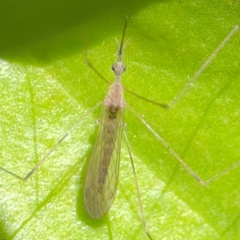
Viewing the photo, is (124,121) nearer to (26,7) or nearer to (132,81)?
(132,81)

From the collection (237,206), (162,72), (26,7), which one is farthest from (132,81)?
(237,206)

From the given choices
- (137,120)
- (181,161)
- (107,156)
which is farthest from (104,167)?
(181,161)

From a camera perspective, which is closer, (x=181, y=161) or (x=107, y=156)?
(x=181, y=161)

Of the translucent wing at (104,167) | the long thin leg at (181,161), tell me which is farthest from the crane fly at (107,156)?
the long thin leg at (181,161)

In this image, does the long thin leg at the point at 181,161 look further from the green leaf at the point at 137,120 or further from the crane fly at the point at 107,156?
the crane fly at the point at 107,156

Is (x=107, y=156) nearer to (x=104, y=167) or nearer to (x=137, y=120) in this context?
(x=104, y=167)

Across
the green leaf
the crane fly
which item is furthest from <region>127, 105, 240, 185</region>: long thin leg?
the crane fly
